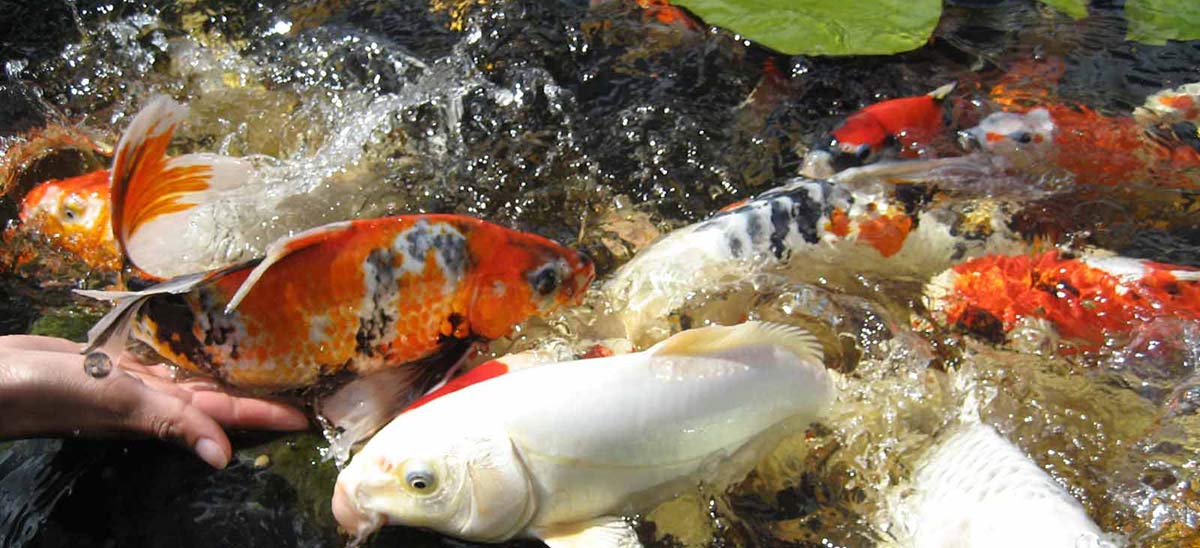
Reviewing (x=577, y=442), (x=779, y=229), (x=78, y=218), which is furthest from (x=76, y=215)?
(x=779, y=229)

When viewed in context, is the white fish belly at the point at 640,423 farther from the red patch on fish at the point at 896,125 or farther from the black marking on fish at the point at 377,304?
the red patch on fish at the point at 896,125

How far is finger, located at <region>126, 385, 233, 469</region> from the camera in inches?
89.4

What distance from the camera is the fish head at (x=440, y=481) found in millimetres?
1949

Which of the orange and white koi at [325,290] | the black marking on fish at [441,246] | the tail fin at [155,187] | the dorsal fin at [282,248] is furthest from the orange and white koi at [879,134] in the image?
the tail fin at [155,187]

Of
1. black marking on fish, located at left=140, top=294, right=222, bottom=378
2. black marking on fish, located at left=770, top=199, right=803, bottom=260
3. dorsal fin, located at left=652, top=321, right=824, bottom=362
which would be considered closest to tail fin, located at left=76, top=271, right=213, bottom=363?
black marking on fish, located at left=140, top=294, right=222, bottom=378

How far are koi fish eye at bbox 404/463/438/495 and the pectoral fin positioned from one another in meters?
0.26

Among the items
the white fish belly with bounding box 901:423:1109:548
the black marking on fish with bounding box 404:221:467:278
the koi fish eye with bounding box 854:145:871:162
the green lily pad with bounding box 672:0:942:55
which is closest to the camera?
the white fish belly with bounding box 901:423:1109:548

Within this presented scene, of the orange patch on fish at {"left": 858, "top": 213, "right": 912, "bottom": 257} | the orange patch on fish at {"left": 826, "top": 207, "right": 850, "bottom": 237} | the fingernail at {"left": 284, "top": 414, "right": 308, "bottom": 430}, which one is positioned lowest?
the fingernail at {"left": 284, "top": 414, "right": 308, "bottom": 430}

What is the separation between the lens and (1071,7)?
4262 mm

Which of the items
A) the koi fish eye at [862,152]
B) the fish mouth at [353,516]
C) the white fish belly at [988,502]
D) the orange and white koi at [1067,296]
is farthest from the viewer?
the koi fish eye at [862,152]

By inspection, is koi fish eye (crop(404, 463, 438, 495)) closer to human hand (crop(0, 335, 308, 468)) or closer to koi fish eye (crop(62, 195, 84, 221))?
human hand (crop(0, 335, 308, 468))

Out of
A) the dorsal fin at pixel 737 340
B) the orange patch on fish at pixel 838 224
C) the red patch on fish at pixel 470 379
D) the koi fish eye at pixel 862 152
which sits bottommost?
the orange patch on fish at pixel 838 224

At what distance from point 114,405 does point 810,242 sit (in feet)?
6.37

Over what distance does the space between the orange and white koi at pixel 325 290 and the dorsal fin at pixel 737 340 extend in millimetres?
535
